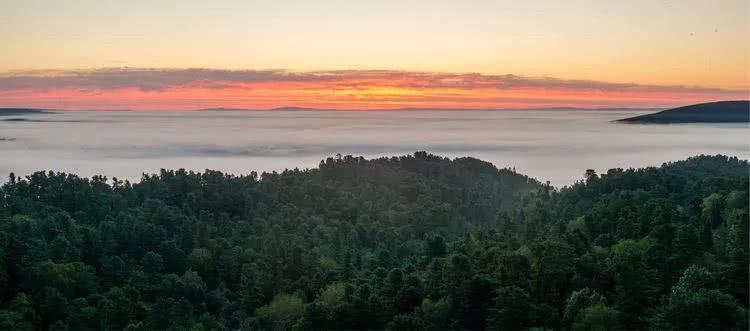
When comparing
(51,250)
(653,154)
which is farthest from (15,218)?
(653,154)

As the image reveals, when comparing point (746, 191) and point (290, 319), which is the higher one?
point (746, 191)

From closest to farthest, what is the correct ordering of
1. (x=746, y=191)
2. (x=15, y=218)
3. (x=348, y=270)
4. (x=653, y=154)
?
1. (x=746, y=191)
2. (x=348, y=270)
3. (x=15, y=218)
4. (x=653, y=154)

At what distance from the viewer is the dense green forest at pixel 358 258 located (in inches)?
882

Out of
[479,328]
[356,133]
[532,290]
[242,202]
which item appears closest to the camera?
[479,328]

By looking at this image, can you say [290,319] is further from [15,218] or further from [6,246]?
[15,218]

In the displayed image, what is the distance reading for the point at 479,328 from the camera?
23.8 m

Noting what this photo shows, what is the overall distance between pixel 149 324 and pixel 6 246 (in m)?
13.0

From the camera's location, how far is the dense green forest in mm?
22391

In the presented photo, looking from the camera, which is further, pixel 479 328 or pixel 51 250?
pixel 51 250

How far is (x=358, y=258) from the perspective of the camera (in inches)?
1683

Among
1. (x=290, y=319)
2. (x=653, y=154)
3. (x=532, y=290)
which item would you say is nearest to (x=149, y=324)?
(x=290, y=319)

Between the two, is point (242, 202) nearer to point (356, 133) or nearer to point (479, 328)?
point (479, 328)

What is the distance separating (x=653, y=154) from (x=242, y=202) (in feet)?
168

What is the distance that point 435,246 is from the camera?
121 ft
